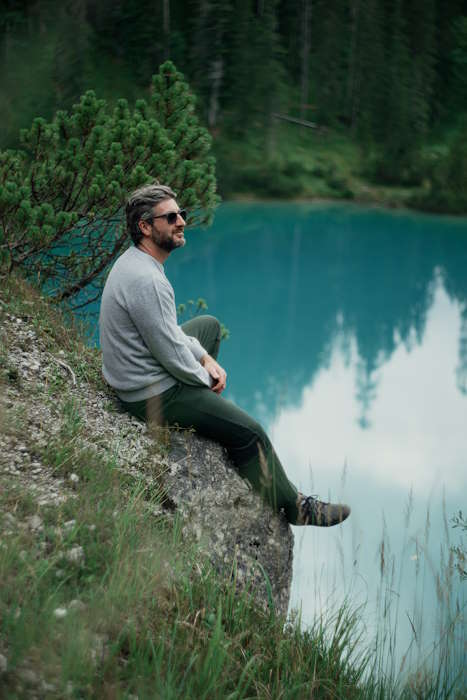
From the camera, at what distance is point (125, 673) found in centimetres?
193

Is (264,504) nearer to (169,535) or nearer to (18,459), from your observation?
(169,535)

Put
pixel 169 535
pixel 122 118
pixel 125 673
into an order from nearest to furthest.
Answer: pixel 125 673
pixel 169 535
pixel 122 118

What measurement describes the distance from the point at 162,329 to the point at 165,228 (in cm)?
50

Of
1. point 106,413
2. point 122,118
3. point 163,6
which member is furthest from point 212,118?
point 106,413

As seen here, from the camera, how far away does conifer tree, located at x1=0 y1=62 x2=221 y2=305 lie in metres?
4.70

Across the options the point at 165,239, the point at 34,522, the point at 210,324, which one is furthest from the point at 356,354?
the point at 34,522

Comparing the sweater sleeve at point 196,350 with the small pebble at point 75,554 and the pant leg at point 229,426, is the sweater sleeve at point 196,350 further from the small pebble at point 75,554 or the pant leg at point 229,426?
the small pebble at point 75,554

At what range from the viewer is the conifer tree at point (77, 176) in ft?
15.4

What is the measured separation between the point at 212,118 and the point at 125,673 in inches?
1285

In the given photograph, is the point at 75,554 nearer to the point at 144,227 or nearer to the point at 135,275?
the point at 135,275

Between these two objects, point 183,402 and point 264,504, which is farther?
point 264,504

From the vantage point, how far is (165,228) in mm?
3412

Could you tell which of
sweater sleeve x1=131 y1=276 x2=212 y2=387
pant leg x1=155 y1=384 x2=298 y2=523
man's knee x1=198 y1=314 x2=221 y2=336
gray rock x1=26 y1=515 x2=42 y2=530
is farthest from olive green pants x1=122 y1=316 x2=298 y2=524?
gray rock x1=26 y1=515 x2=42 y2=530

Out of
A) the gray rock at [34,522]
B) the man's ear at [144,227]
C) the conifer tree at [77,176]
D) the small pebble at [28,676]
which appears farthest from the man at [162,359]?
the small pebble at [28,676]
